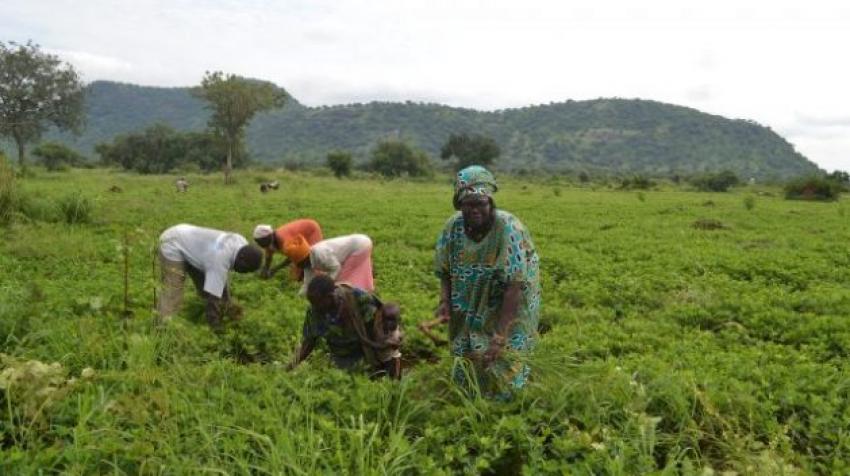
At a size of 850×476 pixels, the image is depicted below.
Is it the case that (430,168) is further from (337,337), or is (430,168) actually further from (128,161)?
(337,337)

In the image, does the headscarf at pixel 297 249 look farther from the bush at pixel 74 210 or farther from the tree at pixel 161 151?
the tree at pixel 161 151

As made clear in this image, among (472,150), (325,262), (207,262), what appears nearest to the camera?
(207,262)

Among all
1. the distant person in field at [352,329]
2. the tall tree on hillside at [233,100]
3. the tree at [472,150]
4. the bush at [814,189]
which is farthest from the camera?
the tree at [472,150]

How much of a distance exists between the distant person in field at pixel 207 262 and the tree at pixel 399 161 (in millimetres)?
44189

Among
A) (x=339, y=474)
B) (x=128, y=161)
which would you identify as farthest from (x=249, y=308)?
(x=128, y=161)

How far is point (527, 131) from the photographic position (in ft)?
356

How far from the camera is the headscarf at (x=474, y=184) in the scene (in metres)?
3.93

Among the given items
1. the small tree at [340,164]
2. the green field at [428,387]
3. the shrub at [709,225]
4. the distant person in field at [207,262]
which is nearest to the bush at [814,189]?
the shrub at [709,225]

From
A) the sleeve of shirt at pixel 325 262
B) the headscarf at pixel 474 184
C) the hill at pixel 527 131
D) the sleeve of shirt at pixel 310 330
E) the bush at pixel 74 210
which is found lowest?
the bush at pixel 74 210

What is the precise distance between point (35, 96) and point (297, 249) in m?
39.6

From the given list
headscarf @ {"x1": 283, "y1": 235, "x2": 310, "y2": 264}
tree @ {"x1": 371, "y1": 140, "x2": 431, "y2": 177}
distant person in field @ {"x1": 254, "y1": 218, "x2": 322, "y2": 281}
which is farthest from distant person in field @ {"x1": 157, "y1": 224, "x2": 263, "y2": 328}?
tree @ {"x1": 371, "y1": 140, "x2": 431, "y2": 177}

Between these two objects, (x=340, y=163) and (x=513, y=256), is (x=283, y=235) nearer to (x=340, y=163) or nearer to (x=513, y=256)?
(x=513, y=256)

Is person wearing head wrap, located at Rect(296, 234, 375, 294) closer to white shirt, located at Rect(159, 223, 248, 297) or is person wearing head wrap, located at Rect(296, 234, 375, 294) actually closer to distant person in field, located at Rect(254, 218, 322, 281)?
distant person in field, located at Rect(254, 218, 322, 281)

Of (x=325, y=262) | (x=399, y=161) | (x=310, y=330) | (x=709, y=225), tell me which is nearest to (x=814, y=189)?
(x=709, y=225)
